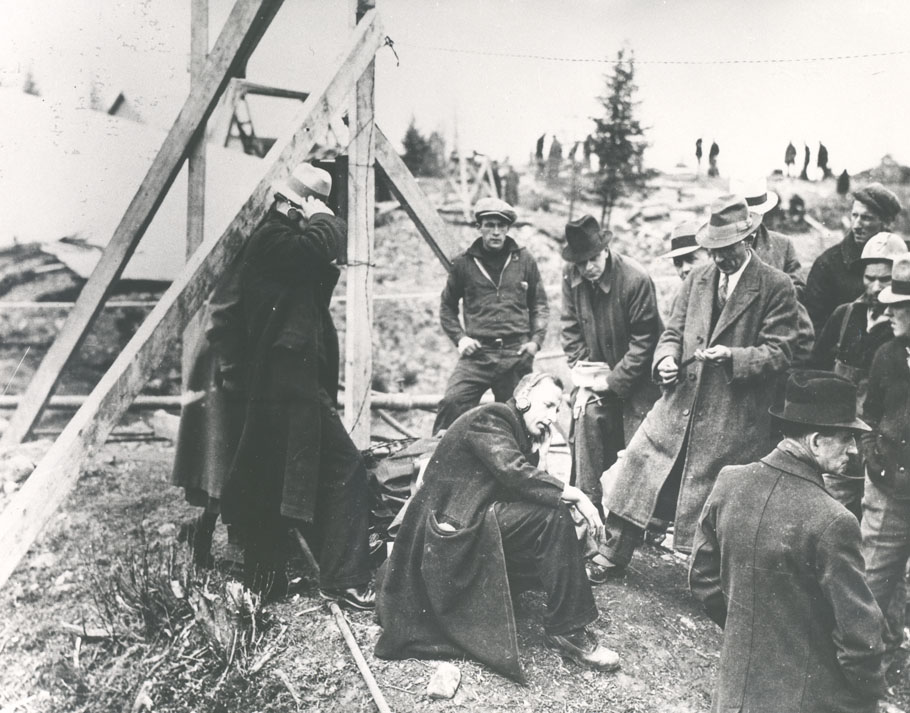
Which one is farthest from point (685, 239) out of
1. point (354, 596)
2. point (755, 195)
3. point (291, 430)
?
point (354, 596)

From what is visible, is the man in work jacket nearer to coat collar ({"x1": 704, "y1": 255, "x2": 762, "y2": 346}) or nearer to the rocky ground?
the rocky ground

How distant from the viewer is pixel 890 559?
130 inches

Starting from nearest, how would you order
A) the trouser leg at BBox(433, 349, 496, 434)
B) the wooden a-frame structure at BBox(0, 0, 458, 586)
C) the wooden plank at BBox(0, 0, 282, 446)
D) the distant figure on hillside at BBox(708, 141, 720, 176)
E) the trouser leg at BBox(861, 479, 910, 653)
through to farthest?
the trouser leg at BBox(861, 479, 910, 653) < the wooden a-frame structure at BBox(0, 0, 458, 586) < the wooden plank at BBox(0, 0, 282, 446) < the trouser leg at BBox(433, 349, 496, 434) < the distant figure on hillside at BBox(708, 141, 720, 176)

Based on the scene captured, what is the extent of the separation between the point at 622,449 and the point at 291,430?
2166mm

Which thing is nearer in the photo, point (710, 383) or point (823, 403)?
point (823, 403)

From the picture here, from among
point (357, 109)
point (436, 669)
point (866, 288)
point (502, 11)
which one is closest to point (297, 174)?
point (357, 109)

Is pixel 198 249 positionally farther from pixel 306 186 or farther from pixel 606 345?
pixel 606 345

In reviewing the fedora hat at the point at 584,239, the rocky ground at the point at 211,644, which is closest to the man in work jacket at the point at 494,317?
the fedora hat at the point at 584,239

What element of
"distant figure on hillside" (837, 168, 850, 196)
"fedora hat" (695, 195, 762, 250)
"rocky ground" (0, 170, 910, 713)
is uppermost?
"distant figure on hillside" (837, 168, 850, 196)

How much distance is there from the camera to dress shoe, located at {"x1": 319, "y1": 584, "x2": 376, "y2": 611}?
3699mm

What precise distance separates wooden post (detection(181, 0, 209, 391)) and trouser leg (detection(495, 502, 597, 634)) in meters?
2.13

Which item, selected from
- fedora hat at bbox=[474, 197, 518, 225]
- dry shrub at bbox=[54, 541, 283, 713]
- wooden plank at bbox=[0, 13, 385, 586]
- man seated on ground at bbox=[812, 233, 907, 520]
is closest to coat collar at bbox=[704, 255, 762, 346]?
man seated on ground at bbox=[812, 233, 907, 520]

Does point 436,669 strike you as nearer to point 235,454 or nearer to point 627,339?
point 235,454

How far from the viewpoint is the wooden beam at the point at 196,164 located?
171 inches
